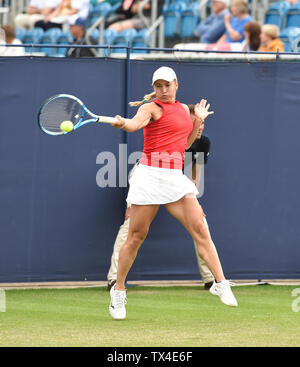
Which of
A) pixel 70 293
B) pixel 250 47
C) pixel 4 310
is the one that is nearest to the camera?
pixel 4 310

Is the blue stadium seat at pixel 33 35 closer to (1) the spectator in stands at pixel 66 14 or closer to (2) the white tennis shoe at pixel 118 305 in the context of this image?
(1) the spectator in stands at pixel 66 14

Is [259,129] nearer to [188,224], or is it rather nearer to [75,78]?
[75,78]

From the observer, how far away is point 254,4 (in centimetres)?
1456

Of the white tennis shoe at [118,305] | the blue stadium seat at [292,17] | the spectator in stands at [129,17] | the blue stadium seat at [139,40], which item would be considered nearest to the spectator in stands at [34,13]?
the spectator in stands at [129,17]

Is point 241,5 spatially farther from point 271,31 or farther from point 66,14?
point 66,14

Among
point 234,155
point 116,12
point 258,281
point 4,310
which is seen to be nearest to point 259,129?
point 234,155

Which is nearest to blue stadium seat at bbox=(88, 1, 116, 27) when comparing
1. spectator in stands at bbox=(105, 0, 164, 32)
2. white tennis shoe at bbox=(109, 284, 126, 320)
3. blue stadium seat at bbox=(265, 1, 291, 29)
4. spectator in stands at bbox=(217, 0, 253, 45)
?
spectator in stands at bbox=(105, 0, 164, 32)

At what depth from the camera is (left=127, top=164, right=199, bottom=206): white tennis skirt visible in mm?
7359

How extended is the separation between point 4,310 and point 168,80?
8.66ft

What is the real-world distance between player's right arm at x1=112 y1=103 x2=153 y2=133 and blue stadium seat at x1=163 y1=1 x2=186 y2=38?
27.0ft

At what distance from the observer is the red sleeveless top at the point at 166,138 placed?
291 inches

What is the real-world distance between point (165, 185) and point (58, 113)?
1089 millimetres

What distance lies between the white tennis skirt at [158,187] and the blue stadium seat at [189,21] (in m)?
8.12

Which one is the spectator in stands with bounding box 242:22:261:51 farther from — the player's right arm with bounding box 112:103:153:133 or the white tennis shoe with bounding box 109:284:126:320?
the white tennis shoe with bounding box 109:284:126:320
